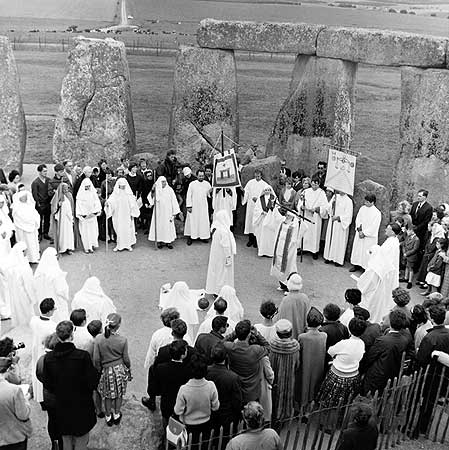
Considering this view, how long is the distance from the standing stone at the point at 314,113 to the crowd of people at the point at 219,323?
3370mm

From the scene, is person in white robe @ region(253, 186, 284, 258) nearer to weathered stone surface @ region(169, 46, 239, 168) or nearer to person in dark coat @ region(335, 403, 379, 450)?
weathered stone surface @ region(169, 46, 239, 168)

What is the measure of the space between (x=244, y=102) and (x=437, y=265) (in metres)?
18.0

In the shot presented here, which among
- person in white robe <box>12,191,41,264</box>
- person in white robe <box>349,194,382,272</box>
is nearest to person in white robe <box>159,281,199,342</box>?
person in white robe <box>12,191,41,264</box>

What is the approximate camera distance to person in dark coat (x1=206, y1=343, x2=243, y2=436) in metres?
8.01

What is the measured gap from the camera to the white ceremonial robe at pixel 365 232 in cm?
1461

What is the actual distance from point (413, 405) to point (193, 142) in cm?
1164

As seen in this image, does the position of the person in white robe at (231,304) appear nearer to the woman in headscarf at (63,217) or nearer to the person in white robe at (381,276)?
the person in white robe at (381,276)

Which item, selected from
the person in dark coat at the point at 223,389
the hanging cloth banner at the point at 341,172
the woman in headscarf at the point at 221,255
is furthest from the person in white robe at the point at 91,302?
the hanging cloth banner at the point at 341,172

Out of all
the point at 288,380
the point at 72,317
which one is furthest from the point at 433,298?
the point at 72,317

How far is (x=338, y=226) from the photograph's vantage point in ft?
50.6

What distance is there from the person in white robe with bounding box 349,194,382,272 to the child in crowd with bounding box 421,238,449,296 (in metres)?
1.27

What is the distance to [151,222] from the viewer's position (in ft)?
52.8

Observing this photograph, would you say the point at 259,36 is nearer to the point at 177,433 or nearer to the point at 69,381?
the point at 69,381

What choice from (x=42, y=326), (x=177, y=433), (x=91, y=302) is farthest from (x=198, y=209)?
(x=177, y=433)
